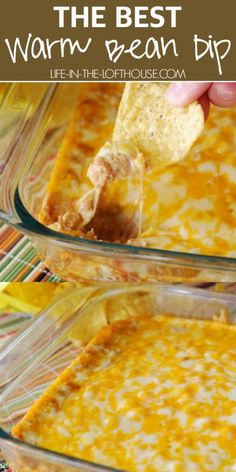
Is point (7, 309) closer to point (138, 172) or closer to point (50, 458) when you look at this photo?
point (138, 172)

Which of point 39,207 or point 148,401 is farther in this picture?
point 39,207

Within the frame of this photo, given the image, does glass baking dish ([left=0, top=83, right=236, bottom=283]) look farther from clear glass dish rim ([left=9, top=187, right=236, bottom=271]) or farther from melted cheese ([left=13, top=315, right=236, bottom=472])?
melted cheese ([left=13, top=315, right=236, bottom=472])

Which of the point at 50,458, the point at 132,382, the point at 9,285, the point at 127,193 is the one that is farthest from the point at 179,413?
the point at 9,285

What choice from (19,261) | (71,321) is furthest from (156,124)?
(19,261)

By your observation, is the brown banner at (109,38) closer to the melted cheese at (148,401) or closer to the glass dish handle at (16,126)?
the glass dish handle at (16,126)

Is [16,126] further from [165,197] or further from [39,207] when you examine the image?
[165,197]

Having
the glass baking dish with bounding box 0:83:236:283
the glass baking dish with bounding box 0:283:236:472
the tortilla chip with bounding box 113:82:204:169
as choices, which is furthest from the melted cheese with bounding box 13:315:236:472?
the tortilla chip with bounding box 113:82:204:169
